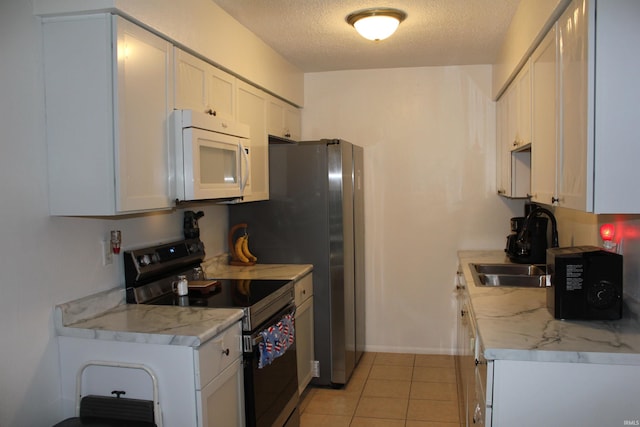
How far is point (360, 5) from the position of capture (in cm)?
285

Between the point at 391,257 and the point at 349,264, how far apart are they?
0.66 metres

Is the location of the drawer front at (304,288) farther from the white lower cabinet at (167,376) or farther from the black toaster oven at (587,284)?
the black toaster oven at (587,284)

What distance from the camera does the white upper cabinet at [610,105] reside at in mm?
1671

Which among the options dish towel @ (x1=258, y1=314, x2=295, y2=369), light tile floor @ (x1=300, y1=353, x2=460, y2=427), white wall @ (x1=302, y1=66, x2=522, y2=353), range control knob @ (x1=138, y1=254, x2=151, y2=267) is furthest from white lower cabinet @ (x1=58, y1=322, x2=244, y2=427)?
white wall @ (x1=302, y1=66, x2=522, y2=353)

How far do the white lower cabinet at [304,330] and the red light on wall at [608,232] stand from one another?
1.78 m

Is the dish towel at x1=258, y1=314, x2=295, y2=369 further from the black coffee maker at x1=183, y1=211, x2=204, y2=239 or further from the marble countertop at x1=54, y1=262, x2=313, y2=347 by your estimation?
the black coffee maker at x1=183, y1=211, x2=204, y2=239

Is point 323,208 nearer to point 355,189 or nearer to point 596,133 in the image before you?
point 355,189

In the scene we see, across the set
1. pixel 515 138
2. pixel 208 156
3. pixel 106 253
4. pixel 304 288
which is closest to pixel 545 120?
pixel 515 138

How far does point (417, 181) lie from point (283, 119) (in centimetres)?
126

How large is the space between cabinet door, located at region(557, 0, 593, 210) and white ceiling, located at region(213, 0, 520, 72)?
1.02 m

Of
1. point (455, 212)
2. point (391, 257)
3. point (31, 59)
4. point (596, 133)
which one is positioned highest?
point (31, 59)

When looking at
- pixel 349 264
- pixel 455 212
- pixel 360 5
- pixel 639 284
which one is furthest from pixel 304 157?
pixel 639 284

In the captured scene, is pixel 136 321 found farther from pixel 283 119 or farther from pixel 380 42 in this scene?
pixel 380 42

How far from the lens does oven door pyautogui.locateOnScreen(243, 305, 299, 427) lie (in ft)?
8.11
